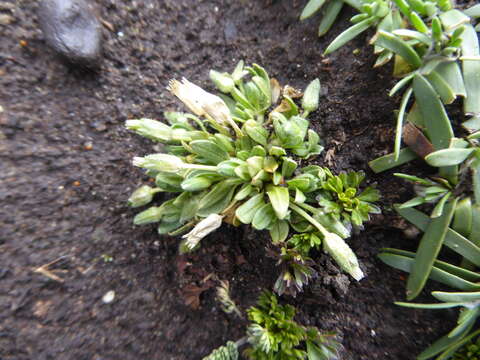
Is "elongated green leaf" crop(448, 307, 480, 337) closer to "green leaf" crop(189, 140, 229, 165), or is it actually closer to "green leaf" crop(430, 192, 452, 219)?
"green leaf" crop(430, 192, 452, 219)

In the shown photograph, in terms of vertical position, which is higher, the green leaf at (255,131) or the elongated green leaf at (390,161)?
the elongated green leaf at (390,161)

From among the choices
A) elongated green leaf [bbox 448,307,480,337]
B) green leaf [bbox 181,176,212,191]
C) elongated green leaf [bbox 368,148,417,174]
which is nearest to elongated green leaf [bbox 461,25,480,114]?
elongated green leaf [bbox 368,148,417,174]

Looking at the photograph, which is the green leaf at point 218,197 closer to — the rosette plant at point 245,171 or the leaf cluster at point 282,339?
the rosette plant at point 245,171

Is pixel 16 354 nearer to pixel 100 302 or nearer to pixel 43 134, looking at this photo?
pixel 100 302

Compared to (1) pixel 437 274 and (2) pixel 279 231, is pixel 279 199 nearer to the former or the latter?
(2) pixel 279 231

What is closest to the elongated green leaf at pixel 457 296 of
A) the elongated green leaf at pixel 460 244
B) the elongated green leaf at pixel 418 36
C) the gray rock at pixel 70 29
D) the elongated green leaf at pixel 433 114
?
the elongated green leaf at pixel 460 244

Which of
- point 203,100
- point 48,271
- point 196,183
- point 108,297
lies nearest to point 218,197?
point 196,183
